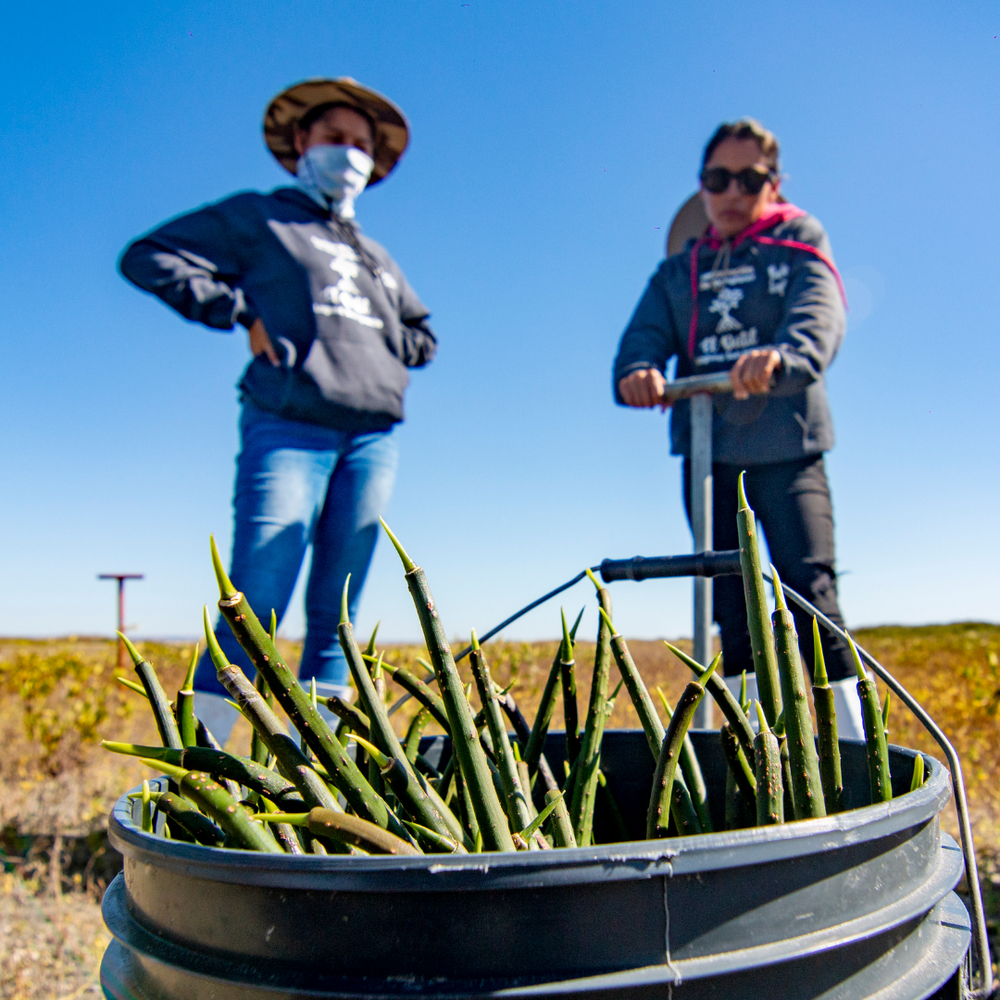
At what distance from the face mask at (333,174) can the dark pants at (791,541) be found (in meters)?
1.36

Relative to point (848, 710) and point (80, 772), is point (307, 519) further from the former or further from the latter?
point (80, 772)

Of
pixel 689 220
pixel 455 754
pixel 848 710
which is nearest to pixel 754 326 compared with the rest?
pixel 689 220

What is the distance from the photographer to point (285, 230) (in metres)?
1.96

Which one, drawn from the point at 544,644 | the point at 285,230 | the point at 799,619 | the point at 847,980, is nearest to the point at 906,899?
the point at 847,980

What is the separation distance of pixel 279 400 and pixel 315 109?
3.47 ft

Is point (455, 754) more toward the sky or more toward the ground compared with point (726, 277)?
more toward the ground

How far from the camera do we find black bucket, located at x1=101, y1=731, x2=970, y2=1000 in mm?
324

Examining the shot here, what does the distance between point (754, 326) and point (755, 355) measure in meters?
0.45

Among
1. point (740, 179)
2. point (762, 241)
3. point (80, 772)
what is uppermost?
point (740, 179)

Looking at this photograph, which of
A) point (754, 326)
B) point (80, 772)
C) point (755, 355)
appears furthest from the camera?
point (80, 772)

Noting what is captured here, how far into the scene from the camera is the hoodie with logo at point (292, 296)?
181 centimetres

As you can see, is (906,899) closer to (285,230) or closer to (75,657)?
(285,230)

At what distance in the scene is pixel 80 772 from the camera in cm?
275

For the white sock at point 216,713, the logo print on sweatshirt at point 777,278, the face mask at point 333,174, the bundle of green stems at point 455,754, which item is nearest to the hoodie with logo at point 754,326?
the logo print on sweatshirt at point 777,278
